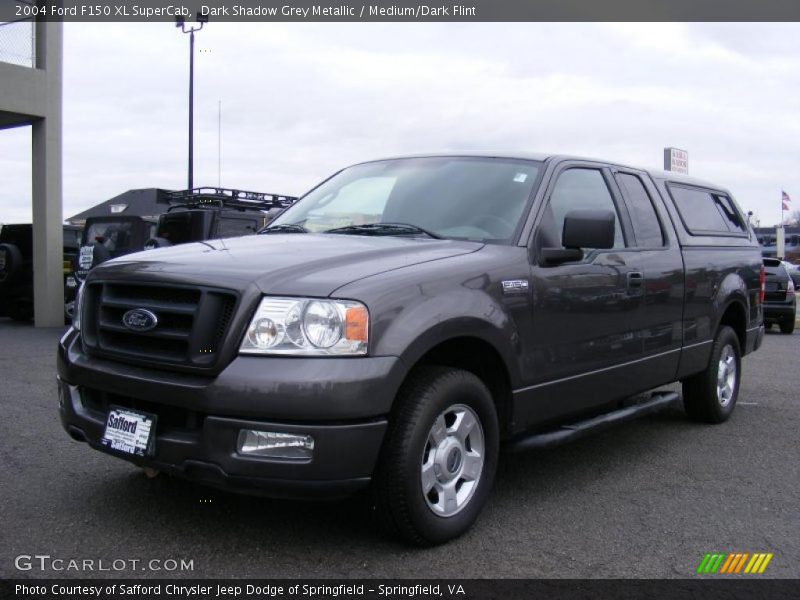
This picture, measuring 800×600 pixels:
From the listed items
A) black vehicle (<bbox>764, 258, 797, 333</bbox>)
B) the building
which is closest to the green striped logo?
black vehicle (<bbox>764, 258, 797, 333</bbox>)

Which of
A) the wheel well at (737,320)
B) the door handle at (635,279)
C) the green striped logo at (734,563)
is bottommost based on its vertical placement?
the green striped logo at (734,563)

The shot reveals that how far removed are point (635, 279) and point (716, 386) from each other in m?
1.82

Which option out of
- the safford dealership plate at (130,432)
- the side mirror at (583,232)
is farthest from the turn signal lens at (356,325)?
the side mirror at (583,232)

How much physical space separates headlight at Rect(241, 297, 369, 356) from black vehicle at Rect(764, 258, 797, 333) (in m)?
12.6

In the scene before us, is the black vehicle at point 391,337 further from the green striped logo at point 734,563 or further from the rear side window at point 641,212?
the green striped logo at point 734,563

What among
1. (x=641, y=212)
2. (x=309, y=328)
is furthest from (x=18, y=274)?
(x=309, y=328)

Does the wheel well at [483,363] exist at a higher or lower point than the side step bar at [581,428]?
A: higher

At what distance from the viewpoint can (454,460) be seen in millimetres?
3613

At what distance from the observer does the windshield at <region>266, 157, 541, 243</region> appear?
14.1ft

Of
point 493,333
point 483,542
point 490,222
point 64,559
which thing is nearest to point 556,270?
point 490,222

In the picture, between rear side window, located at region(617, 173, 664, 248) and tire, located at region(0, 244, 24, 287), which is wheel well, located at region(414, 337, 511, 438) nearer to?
rear side window, located at region(617, 173, 664, 248)

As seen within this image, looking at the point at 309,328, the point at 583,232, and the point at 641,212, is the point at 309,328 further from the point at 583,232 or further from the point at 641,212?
the point at 641,212

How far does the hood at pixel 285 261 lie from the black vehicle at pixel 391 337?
1cm

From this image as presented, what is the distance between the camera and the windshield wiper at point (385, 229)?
426cm
